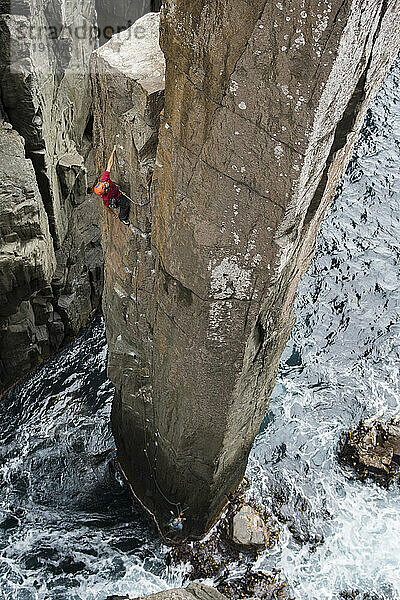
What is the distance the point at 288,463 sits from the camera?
7379 mm

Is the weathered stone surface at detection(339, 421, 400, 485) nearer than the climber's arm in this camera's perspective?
No

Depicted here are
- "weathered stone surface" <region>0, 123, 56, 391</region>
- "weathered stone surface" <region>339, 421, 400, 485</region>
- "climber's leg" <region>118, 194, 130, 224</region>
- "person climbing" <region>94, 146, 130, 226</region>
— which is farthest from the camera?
"weathered stone surface" <region>339, 421, 400, 485</region>

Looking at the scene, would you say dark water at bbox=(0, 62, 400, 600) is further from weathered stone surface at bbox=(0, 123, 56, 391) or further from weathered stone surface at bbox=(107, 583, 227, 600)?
weathered stone surface at bbox=(107, 583, 227, 600)

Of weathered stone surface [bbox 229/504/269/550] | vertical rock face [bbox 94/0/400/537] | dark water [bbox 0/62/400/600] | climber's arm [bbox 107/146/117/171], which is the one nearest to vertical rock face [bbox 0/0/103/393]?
dark water [bbox 0/62/400/600]

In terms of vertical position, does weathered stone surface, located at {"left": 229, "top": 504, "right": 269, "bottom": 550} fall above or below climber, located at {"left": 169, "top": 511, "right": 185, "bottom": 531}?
below

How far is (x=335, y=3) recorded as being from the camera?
2.73m

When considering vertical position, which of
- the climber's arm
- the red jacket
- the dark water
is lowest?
the dark water

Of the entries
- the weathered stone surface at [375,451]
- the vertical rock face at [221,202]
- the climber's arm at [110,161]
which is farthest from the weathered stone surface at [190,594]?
the weathered stone surface at [375,451]

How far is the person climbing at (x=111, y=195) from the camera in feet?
14.8

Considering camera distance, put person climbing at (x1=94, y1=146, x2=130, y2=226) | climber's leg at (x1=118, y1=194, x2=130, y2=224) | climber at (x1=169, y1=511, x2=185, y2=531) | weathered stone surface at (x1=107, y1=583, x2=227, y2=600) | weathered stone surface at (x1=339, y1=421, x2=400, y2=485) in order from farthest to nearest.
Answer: weathered stone surface at (x1=339, y1=421, x2=400, y2=485) < climber at (x1=169, y1=511, x2=185, y2=531) < climber's leg at (x1=118, y1=194, x2=130, y2=224) < person climbing at (x1=94, y1=146, x2=130, y2=226) < weathered stone surface at (x1=107, y1=583, x2=227, y2=600)

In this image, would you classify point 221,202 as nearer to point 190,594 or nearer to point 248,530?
point 190,594

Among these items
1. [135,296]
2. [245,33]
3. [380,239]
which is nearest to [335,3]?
[245,33]

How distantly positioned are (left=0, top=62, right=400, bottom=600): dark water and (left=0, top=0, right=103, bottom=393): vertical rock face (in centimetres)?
69

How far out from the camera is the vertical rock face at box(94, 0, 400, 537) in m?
3.08
